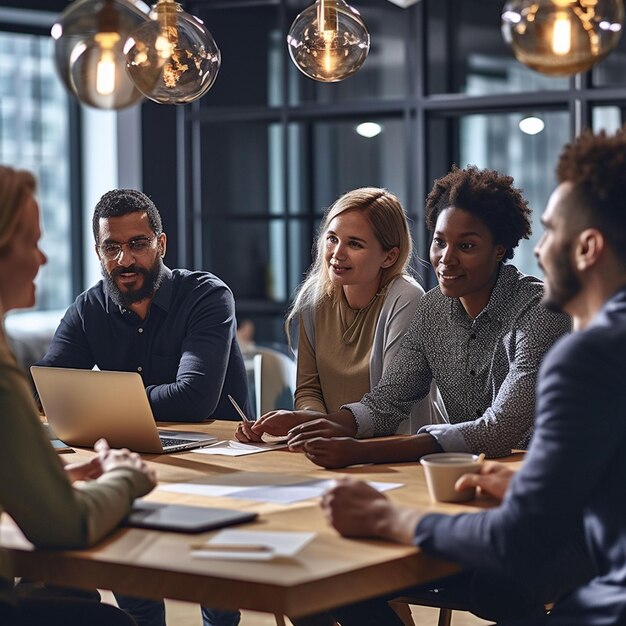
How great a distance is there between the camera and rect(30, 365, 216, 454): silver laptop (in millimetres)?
2486

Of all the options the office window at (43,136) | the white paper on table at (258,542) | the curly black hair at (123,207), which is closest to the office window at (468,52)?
the office window at (43,136)

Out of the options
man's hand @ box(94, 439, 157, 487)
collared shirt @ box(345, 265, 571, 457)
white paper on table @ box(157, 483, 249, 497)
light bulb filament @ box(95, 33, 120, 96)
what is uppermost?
light bulb filament @ box(95, 33, 120, 96)

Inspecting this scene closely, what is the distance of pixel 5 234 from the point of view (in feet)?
6.15

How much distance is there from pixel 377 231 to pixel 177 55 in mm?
908

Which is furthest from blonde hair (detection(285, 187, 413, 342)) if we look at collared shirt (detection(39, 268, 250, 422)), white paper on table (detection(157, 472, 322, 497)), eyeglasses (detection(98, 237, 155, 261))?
white paper on table (detection(157, 472, 322, 497))

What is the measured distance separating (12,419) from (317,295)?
1.66m

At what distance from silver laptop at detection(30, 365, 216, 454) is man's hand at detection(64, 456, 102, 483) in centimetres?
38

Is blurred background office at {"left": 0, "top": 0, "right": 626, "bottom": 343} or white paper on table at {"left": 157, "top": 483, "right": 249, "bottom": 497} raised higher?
blurred background office at {"left": 0, "top": 0, "right": 626, "bottom": 343}

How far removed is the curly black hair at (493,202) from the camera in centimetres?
280

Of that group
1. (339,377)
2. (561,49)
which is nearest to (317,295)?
(339,377)

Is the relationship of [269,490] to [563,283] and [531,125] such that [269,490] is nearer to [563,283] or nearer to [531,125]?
[563,283]

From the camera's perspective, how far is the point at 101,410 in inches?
101

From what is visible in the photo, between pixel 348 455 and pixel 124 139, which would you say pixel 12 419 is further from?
pixel 124 139

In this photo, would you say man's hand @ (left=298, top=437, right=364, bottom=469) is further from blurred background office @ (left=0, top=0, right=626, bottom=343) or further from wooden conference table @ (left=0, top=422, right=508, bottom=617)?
blurred background office @ (left=0, top=0, right=626, bottom=343)
